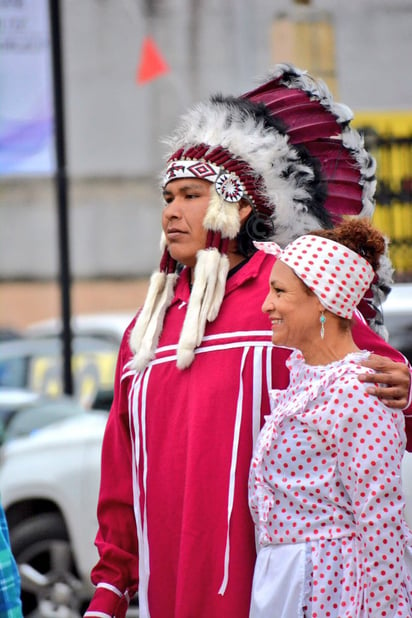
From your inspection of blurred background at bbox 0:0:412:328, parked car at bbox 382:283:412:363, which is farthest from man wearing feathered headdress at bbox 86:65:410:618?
blurred background at bbox 0:0:412:328

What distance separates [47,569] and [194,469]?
148 inches

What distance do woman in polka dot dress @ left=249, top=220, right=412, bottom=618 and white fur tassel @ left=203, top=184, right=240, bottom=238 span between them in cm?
31

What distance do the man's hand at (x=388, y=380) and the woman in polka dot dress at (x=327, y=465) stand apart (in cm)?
2

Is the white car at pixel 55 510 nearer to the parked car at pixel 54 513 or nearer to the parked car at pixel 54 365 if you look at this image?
the parked car at pixel 54 513

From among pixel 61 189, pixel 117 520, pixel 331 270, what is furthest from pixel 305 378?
pixel 61 189

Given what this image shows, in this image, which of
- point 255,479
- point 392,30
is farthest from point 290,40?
point 255,479

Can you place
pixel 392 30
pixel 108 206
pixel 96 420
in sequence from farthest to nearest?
pixel 108 206
pixel 392 30
pixel 96 420

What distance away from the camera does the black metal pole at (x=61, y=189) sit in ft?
29.5

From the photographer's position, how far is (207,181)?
10.9 feet

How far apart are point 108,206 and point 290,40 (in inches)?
154

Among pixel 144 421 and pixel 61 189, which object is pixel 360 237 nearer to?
pixel 144 421

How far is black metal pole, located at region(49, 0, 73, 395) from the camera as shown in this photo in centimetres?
899

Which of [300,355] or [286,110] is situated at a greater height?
[286,110]

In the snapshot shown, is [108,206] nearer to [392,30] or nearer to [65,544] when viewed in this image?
[392,30]
